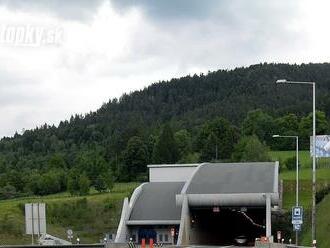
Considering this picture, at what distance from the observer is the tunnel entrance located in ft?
232

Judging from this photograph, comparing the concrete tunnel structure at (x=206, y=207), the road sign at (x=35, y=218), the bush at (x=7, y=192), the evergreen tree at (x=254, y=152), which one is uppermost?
the evergreen tree at (x=254, y=152)

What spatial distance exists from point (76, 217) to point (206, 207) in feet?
86.8

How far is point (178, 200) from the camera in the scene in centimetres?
6756

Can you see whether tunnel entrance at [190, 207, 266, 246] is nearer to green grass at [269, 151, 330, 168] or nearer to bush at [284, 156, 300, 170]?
bush at [284, 156, 300, 170]

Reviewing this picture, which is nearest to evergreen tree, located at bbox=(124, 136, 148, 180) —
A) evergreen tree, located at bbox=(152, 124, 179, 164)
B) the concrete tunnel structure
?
evergreen tree, located at bbox=(152, 124, 179, 164)

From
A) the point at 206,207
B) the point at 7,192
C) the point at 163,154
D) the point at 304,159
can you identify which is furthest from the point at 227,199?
the point at 163,154

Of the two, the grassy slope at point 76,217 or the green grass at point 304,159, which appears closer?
the grassy slope at point 76,217

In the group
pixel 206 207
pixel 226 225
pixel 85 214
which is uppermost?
pixel 206 207

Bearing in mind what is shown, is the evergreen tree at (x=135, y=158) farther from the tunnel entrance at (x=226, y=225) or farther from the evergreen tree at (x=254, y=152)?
the tunnel entrance at (x=226, y=225)

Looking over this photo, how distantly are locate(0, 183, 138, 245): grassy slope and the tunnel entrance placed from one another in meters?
12.0

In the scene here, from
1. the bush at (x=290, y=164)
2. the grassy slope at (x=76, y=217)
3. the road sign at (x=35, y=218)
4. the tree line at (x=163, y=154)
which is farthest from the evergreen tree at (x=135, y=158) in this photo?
the road sign at (x=35, y=218)

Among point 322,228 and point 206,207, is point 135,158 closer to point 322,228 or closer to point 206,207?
point 206,207

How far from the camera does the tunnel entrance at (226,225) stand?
7075cm

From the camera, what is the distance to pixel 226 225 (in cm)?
8244
